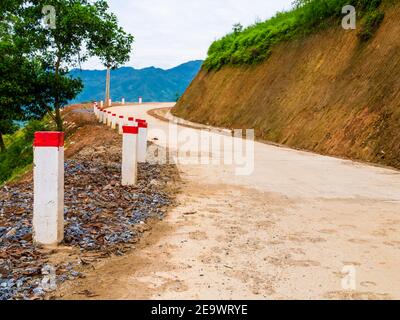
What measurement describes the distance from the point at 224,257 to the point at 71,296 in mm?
1610

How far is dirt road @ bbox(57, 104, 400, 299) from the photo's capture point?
3729 mm

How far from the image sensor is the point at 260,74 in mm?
26078

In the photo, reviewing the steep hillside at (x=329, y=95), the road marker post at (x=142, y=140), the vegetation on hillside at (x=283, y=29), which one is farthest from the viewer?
the vegetation on hillside at (x=283, y=29)

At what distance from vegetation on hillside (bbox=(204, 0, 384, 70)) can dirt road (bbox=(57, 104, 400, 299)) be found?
1184cm

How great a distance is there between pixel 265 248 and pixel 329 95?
1406 centimetres

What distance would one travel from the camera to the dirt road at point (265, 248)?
3.73 metres

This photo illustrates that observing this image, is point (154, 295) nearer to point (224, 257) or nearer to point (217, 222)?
point (224, 257)

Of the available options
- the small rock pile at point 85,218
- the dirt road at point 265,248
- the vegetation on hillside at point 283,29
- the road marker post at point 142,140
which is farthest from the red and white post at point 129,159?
the vegetation on hillside at point 283,29

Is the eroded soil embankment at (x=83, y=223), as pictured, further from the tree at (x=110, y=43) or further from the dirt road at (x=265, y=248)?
the tree at (x=110, y=43)

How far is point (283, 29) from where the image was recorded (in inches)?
1009

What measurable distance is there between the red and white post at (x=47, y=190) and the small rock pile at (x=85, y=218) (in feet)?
0.58

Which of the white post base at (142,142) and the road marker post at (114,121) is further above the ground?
the road marker post at (114,121)

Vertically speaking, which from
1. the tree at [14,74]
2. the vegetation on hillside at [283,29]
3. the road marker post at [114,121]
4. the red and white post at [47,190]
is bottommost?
the red and white post at [47,190]
